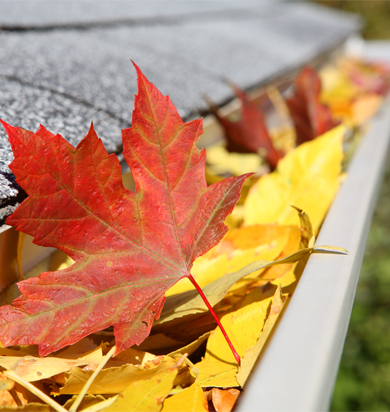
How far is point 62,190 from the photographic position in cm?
42

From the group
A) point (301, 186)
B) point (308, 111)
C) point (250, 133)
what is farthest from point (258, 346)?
point (308, 111)

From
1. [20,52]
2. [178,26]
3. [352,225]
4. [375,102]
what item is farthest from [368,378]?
[20,52]

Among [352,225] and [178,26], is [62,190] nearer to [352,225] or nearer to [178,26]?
[352,225]

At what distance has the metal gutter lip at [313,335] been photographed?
10.8 inches

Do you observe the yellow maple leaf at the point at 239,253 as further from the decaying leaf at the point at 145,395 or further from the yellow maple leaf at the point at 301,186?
the decaying leaf at the point at 145,395

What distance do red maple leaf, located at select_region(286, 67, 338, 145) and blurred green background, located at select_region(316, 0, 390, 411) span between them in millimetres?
1521

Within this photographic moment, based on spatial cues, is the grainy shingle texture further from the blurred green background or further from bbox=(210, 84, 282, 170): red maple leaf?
the blurred green background

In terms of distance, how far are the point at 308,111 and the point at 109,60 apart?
52 cm

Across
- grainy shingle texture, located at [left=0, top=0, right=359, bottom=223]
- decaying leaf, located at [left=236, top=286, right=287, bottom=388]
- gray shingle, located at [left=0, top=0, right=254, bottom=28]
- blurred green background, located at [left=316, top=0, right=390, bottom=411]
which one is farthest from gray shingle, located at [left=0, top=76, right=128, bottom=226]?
blurred green background, located at [left=316, top=0, right=390, bottom=411]

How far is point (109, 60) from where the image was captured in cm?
95

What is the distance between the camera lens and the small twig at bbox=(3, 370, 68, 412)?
13.9 inches

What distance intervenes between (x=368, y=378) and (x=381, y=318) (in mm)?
472

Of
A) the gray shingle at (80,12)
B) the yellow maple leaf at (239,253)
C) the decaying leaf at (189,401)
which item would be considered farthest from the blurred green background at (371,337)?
the gray shingle at (80,12)

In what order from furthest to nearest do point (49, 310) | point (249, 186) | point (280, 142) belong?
point (280, 142), point (249, 186), point (49, 310)
